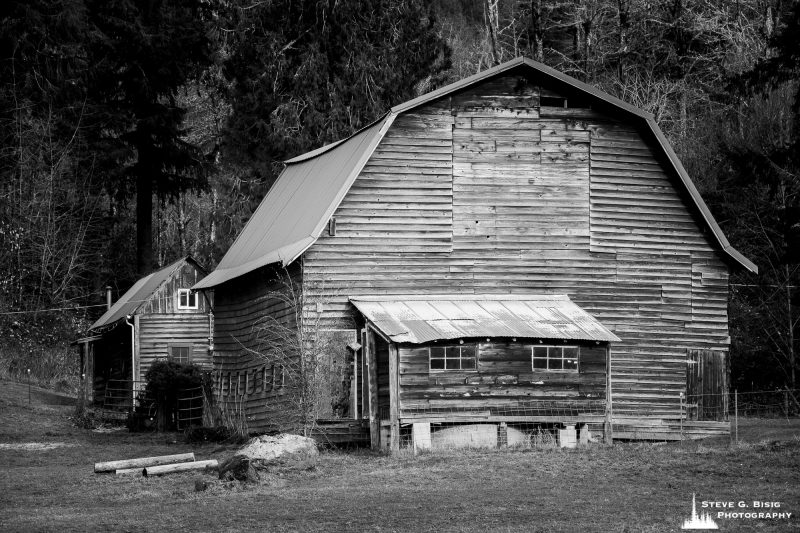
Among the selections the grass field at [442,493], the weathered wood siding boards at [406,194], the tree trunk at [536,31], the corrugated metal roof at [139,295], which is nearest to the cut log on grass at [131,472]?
the grass field at [442,493]

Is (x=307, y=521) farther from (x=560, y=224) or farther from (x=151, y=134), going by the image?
(x=151, y=134)

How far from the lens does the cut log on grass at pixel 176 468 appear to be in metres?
24.2

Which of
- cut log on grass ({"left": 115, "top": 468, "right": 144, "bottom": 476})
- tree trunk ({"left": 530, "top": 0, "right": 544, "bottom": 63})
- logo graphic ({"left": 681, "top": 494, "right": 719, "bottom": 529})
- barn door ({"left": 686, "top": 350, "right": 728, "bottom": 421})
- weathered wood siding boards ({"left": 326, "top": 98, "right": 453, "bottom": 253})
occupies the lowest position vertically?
cut log on grass ({"left": 115, "top": 468, "right": 144, "bottom": 476})

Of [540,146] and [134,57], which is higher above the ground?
[134,57]

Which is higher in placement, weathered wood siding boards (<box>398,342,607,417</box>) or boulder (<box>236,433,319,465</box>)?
weathered wood siding boards (<box>398,342,607,417</box>)

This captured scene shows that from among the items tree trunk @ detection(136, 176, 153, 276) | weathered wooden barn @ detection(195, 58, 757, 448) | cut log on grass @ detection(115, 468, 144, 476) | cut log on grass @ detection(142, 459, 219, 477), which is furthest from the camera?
tree trunk @ detection(136, 176, 153, 276)

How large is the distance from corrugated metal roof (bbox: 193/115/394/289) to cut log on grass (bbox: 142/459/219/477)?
6.01 m

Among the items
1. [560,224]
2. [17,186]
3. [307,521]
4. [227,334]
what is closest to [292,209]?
[227,334]

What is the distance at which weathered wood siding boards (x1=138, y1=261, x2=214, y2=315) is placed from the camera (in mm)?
47125

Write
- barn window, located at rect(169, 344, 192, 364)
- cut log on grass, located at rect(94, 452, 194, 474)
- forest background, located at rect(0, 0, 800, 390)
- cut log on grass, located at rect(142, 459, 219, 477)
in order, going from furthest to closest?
barn window, located at rect(169, 344, 192, 364) → forest background, located at rect(0, 0, 800, 390) → cut log on grass, located at rect(94, 452, 194, 474) → cut log on grass, located at rect(142, 459, 219, 477)

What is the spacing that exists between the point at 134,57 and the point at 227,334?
20.7 m

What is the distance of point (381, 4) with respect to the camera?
52.1 metres

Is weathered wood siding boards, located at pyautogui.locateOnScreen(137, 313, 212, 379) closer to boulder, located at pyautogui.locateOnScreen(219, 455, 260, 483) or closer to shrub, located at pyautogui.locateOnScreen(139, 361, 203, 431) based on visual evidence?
shrub, located at pyautogui.locateOnScreen(139, 361, 203, 431)

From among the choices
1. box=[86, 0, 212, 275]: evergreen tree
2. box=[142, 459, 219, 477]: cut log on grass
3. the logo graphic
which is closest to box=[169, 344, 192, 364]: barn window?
box=[86, 0, 212, 275]: evergreen tree
